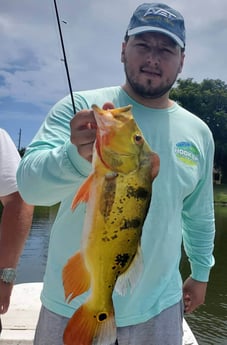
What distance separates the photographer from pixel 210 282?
14.0m

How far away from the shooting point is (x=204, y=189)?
2828 mm

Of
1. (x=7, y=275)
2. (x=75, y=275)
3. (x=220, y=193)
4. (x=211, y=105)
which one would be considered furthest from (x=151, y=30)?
(x=211, y=105)

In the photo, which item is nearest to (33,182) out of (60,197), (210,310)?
(60,197)

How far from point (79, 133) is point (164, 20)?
3.69 ft

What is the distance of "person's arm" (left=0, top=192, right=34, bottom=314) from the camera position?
3.02 meters

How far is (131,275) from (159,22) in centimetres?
138

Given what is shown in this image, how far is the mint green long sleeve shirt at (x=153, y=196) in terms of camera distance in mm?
2199

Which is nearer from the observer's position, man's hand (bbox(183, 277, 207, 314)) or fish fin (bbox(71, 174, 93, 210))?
fish fin (bbox(71, 174, 93, 210))

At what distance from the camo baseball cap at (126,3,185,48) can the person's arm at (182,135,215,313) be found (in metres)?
0.68

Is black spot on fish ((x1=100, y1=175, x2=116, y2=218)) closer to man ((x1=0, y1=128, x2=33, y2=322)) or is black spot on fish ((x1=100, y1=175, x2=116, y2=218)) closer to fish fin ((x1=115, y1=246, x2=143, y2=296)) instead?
fish fin ((x1=115, y1=246, x2=143, y2=296))

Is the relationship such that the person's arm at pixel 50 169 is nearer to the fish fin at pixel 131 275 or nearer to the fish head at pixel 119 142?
the fish head at pixel 119 142

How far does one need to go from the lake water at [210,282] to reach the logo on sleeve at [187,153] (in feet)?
25.2

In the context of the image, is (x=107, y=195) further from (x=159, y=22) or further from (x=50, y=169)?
(x=159, y=22)

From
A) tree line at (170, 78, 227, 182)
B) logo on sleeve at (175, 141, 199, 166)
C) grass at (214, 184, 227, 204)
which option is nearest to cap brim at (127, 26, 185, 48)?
logo on sleeve at (175, 141, 199, 166)
